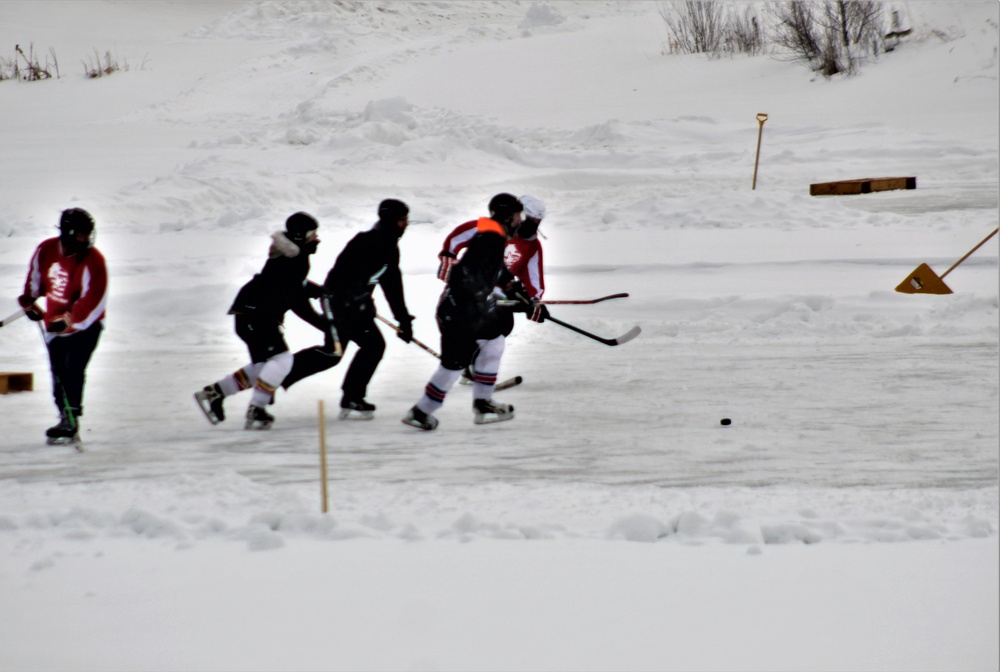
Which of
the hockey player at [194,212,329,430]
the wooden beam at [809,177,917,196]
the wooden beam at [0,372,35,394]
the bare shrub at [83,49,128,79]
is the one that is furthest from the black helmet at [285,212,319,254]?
the wooden beam at [809,177,917,196]

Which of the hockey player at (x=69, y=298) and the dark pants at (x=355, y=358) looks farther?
the dark pants at (x=355, y=358)

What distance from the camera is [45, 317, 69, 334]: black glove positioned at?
4.56 metres

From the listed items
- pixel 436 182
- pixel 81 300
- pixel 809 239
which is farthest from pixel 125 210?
pixel 809 239

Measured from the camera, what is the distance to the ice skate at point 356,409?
5570mm

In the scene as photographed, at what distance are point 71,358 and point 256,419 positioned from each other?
2.99 ft

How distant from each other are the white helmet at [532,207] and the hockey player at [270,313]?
1177mm

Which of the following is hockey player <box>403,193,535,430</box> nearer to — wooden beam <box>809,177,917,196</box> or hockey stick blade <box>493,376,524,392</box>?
hockey stick blade <box>493,376,524,392</box>

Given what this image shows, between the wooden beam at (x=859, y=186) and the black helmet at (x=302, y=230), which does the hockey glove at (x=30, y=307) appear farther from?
the wooden beam at (x=859, y=186)

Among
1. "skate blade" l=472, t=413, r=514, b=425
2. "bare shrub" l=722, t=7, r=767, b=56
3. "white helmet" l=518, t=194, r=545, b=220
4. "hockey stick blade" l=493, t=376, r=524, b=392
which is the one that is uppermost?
"bare shrub" l=722, t=7, r=767, b=56

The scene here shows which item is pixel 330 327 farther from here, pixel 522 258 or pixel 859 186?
pixel 859 186

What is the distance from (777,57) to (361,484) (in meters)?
12.1

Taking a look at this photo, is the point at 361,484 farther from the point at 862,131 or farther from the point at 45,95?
the point at 862,131

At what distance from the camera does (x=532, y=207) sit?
5.86 meters

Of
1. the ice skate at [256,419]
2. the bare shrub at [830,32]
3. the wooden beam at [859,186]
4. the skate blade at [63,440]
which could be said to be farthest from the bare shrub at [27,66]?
the bare shrub at [830,32]
